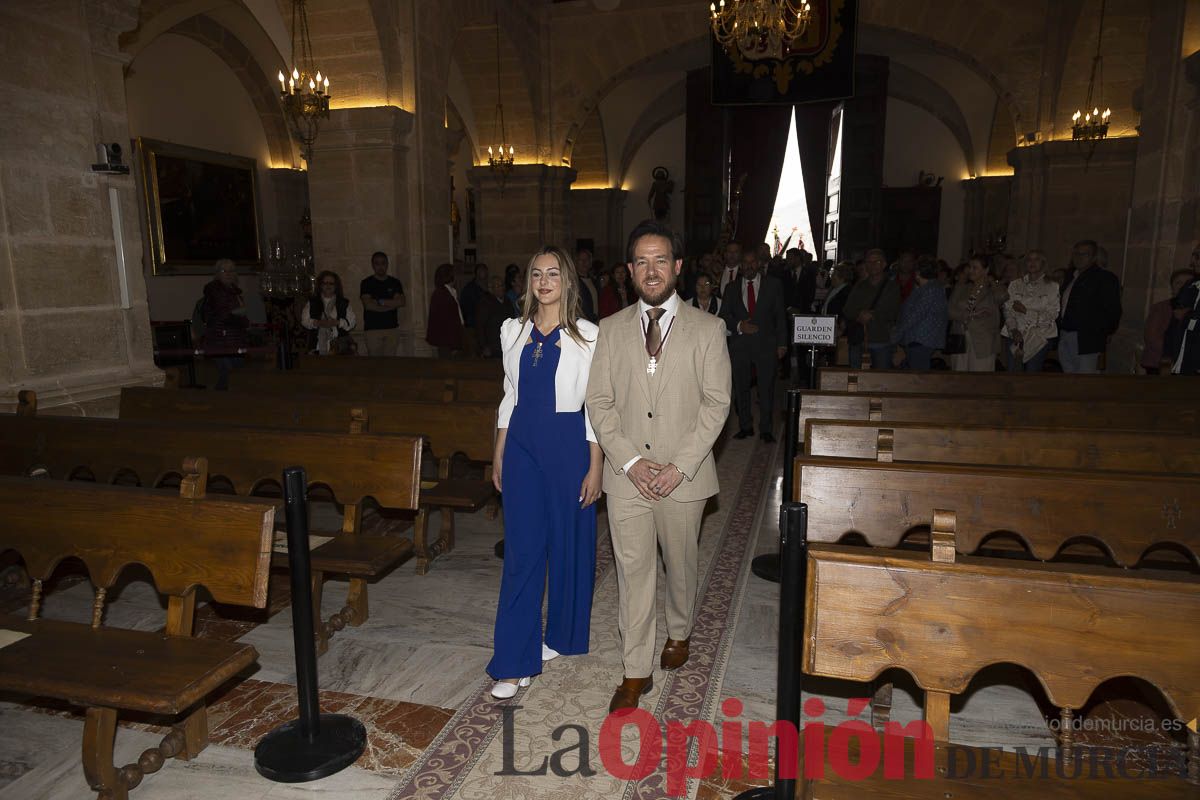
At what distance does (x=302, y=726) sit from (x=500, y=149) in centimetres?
1100

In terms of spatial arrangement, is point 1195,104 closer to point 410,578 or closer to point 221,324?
point 410,578

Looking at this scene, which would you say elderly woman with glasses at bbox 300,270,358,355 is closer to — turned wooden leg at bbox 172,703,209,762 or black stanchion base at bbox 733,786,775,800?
turned wooden leg at bbox 172,703,209,762

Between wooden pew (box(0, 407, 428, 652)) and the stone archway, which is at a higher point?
the stone archway

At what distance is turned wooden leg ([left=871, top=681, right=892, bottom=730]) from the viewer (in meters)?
2.67

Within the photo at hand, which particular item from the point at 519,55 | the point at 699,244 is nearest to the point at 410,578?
the point at 519,55

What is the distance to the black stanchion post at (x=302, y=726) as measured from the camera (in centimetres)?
242

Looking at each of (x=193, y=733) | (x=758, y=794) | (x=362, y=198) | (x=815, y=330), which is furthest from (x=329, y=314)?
(x=758, y=794)

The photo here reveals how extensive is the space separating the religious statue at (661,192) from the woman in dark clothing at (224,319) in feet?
39.7

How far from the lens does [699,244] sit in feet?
58.4

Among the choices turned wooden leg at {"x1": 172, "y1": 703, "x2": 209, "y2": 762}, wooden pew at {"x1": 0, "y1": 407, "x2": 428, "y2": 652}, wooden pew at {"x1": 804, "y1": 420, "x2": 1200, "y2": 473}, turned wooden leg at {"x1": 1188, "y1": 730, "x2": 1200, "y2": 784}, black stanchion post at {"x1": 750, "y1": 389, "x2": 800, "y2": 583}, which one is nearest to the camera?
turned wooden leg at {"x1": 1188, "y1": 730, "x2": 1200, "y2": 784}

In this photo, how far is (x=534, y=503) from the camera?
2816mm

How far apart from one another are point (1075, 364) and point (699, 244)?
37.0ft

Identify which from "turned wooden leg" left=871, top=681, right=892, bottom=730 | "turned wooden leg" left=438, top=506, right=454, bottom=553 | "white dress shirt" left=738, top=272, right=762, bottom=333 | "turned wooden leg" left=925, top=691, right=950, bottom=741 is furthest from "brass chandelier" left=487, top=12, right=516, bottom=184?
"turned wooden leg" left=925, top=691, right=950, bottom=741

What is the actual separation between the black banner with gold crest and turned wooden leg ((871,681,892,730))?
8055 mm
